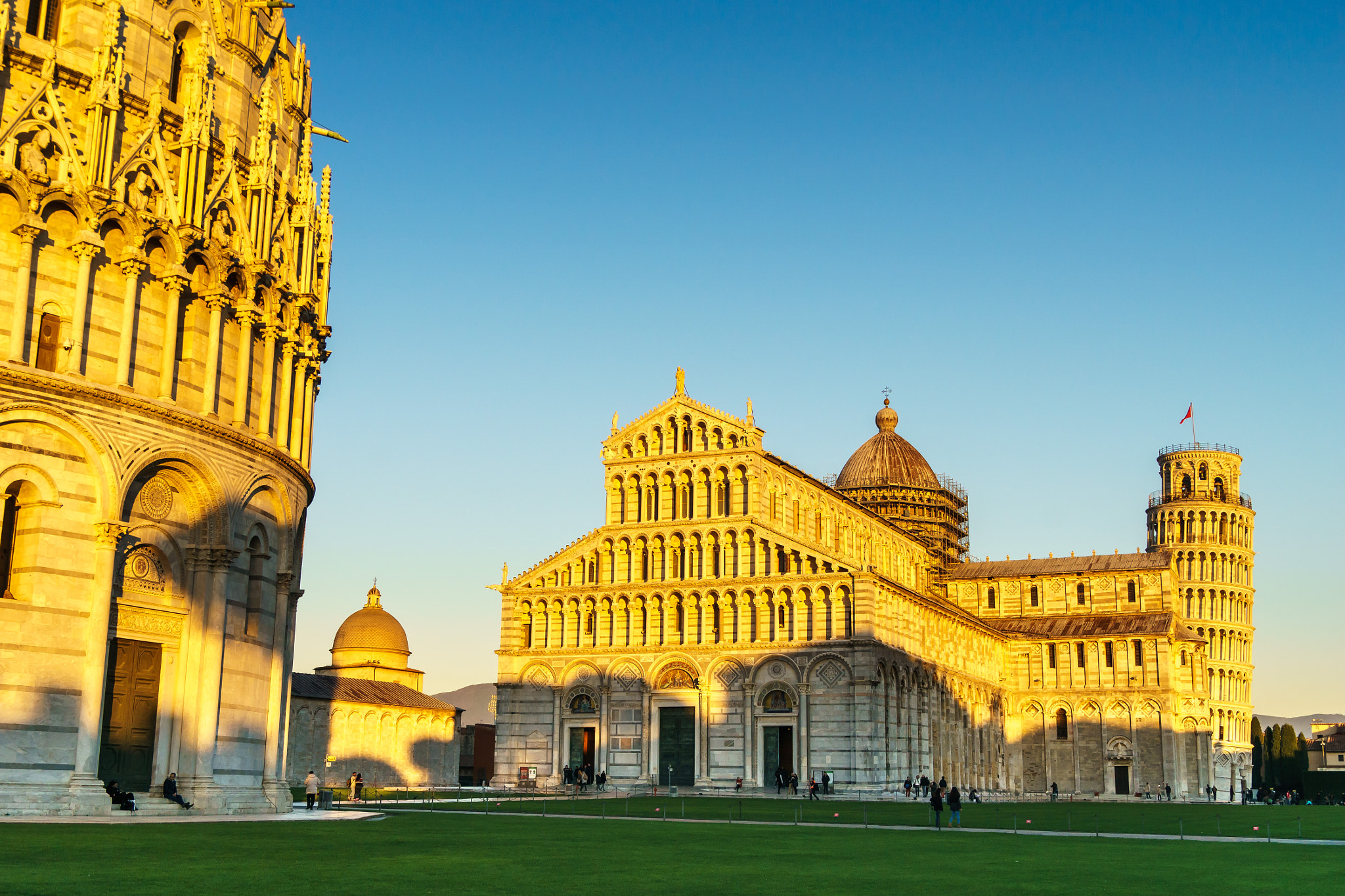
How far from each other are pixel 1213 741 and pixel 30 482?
96666 mm

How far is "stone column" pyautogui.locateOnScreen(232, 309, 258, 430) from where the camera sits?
110ft

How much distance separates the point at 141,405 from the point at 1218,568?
10012 cm

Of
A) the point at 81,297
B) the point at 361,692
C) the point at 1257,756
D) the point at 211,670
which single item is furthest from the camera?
the point at 1257,756

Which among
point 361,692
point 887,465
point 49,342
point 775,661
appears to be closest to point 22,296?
point 49,342

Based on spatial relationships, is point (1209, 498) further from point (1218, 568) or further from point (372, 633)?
point (372, 633)

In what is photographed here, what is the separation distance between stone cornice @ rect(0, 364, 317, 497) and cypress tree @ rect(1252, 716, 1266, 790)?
10536cm

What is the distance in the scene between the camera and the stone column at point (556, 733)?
76.1m

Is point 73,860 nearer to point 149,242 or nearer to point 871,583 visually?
point 149,242

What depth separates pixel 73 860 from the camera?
18859 millimetres

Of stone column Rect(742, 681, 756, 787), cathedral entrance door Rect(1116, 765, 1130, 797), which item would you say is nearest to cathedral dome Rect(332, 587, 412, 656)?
stone column Rect(742, 681, 756, 787)

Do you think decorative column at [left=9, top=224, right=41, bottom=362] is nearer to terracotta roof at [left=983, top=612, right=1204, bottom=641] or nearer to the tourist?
the tourist

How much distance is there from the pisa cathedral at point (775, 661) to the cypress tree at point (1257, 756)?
25.7 metres

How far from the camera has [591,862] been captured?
22.6m

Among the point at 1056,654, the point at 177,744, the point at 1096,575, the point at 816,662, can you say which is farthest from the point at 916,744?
the point at 177,744
